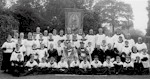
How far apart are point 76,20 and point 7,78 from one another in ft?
25.0

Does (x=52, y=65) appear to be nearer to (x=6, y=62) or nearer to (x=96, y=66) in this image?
(x=96, y=66)

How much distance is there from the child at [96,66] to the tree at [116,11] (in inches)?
1625

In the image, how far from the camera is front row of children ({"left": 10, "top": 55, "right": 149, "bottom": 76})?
1144 centimetres

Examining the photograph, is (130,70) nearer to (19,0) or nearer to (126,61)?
(126,61)

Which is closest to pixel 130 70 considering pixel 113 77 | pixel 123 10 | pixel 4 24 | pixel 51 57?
pixel 113 77

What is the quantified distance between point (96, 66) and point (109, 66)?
1.94 feet

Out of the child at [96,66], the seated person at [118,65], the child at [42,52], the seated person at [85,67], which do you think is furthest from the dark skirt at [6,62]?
the seated person at [118,65]

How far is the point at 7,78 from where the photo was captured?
397 inches

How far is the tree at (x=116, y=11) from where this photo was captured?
174 ft

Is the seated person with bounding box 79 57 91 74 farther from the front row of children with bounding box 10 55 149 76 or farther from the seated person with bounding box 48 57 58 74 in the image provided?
the seated person with bounding box 48 57 58 74

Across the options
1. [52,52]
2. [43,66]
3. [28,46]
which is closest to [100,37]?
[52,52]

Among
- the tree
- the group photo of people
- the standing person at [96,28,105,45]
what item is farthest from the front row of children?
the tree

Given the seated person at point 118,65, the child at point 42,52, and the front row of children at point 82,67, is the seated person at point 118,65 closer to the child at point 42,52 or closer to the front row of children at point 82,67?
the front row of children at point 82,67

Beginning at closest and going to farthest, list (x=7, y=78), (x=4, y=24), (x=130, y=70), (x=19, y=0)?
(x=7, y=78)
(x=130, y=70)
(x=4, y=24)
(x=19, y=0)
